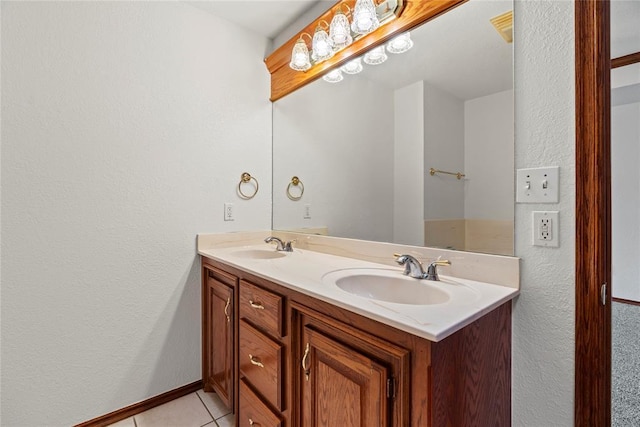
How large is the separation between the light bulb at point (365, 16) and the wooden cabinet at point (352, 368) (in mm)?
1211

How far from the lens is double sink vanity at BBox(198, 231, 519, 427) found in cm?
72

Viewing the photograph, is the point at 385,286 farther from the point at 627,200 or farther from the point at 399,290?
the point at 627,200

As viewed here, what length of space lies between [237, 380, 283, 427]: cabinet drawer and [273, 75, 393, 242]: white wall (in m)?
0.88

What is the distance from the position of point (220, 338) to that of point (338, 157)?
121cm

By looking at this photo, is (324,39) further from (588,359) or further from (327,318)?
(588,359)

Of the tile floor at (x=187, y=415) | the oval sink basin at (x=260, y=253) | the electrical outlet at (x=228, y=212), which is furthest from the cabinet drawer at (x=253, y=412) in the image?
the electrical outlet at (x=228, y=212)

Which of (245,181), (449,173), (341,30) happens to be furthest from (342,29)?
(245,181)

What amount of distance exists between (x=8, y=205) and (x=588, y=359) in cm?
220

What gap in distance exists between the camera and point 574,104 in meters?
0.86

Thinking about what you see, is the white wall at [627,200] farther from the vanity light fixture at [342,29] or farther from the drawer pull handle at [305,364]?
the drawer pull handle at [305,364]

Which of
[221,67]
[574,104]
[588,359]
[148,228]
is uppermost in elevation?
[221,67]

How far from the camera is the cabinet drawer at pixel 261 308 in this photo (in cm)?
112

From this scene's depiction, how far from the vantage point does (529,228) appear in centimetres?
96

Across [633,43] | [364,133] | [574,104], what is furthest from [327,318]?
[633,43]
